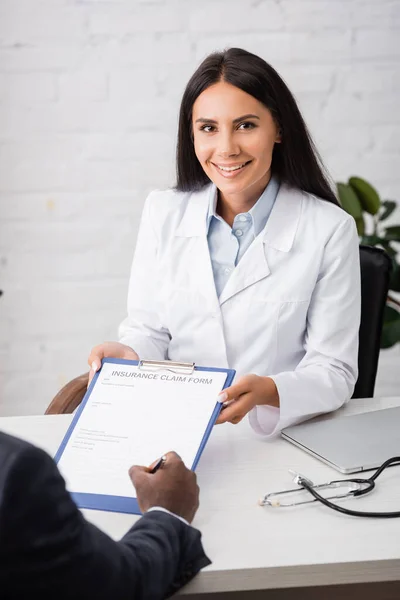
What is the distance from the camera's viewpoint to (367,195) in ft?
7.91

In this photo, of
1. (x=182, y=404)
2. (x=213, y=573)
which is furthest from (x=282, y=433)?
(x=213, y=573)

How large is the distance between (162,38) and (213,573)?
2072 millimetres

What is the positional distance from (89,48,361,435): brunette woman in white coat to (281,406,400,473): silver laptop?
105 millimetres

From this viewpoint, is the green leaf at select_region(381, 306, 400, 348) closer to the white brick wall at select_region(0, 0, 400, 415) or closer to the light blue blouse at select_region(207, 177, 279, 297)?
the white brick wall at select_region(0, 0, 400, 415)

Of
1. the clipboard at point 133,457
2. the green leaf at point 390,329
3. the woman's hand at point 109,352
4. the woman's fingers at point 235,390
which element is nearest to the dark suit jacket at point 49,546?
the clipboard at point 133,457

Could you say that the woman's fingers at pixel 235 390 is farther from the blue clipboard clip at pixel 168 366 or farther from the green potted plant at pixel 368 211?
the green potted plant at pixel 368 211

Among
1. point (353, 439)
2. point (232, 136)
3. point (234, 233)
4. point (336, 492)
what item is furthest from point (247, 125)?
point (336, 492)

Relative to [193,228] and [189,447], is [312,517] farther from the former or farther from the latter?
[193,228]

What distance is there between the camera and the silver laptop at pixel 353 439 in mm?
1306

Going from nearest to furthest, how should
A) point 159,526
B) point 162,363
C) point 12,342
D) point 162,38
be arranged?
1. point 159,526
2. point 162,363
3. point 162,38
4. point 12,342

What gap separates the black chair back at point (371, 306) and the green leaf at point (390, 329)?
23.0 inches

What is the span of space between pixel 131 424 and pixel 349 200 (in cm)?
132

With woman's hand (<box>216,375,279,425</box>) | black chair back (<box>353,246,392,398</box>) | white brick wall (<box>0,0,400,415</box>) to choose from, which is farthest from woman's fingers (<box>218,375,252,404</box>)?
white brick wall (<box>0,0,400,415</box>)

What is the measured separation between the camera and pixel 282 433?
1.44 m
